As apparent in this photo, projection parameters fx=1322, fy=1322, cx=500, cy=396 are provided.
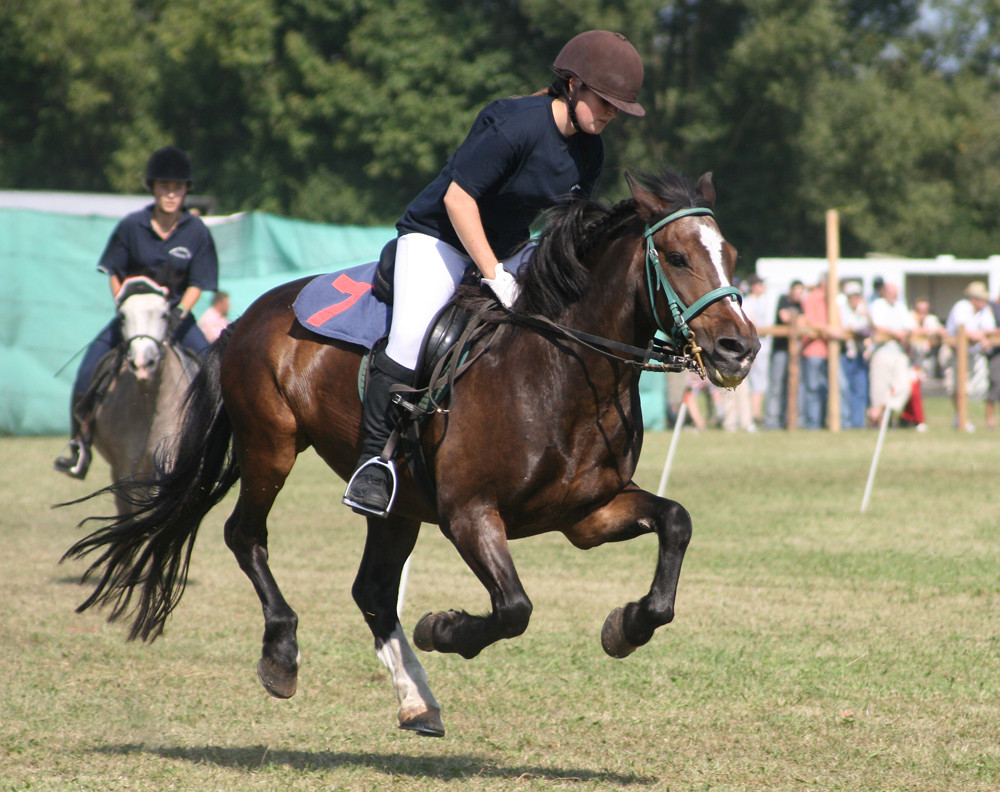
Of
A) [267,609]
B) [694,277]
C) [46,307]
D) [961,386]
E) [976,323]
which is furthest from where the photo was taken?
[976,323]

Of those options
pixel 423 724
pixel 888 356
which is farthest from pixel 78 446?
pixel 888 356

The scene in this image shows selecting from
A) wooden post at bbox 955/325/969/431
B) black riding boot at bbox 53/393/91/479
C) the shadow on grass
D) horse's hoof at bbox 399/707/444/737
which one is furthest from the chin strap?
wooden post at bbox 955/325/969/431

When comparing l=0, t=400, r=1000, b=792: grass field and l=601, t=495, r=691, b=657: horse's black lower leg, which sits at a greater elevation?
l=601, t=495, r=691, b=657: horse's black lower leg

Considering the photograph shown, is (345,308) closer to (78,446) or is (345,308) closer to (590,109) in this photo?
(590,109)

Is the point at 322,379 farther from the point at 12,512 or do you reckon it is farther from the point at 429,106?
the point at 429,106

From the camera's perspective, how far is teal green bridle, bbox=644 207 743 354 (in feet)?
14.5

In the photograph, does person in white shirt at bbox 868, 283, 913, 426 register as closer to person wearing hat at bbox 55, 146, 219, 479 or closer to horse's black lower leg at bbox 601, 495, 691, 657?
person wearing hat at bbox 55, 146, 219, 479

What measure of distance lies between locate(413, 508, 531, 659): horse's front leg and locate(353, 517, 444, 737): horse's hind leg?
1.56 ft

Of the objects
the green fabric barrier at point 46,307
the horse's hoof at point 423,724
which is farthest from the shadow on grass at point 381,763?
the green fabric barrier at point 46,307

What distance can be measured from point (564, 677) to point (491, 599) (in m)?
1.99

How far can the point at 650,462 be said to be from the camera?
16344 mm

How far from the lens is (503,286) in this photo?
16.4ft

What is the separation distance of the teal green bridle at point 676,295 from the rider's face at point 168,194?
17.0 feet

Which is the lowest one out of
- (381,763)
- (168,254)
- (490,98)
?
(381,763)
